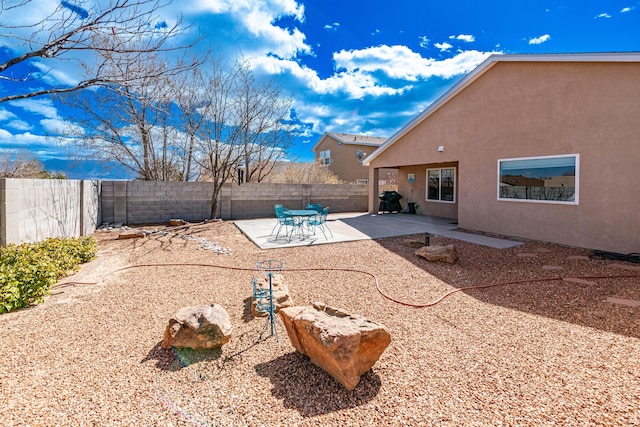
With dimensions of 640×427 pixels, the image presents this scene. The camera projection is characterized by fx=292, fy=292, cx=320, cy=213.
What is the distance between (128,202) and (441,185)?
42.6 ft

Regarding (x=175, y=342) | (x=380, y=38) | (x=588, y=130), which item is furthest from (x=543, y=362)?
(x=380, y=38)

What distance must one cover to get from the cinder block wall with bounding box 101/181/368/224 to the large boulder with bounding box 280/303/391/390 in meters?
10.9

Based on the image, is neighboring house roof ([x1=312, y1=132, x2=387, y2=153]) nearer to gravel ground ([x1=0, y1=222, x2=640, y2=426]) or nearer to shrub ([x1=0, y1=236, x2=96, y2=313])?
gravel ground ([x1=0, y1=222, x2=640, y2=426])

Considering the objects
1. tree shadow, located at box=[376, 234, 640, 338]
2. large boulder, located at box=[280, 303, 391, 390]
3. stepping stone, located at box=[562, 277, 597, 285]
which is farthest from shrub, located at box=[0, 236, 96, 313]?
stepping stone, located at box=[562, 277, 597, 285]

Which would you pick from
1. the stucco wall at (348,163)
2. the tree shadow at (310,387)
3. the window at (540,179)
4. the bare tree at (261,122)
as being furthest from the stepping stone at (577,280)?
the stucco wall at (348,163)

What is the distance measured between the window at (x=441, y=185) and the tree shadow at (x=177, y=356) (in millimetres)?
12086

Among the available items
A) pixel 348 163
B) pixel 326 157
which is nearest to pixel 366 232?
pixel 348 163

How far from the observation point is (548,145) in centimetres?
752

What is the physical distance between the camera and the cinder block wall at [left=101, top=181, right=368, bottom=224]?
11.1 m

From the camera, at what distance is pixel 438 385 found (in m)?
2.35

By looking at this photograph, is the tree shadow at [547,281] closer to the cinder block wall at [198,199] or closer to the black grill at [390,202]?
the black grill at [390,202]

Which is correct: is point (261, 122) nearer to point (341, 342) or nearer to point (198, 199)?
point (198, 199)

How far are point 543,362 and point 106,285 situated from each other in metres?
5.79

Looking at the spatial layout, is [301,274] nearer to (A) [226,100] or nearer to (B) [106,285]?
(B) [106,285]
